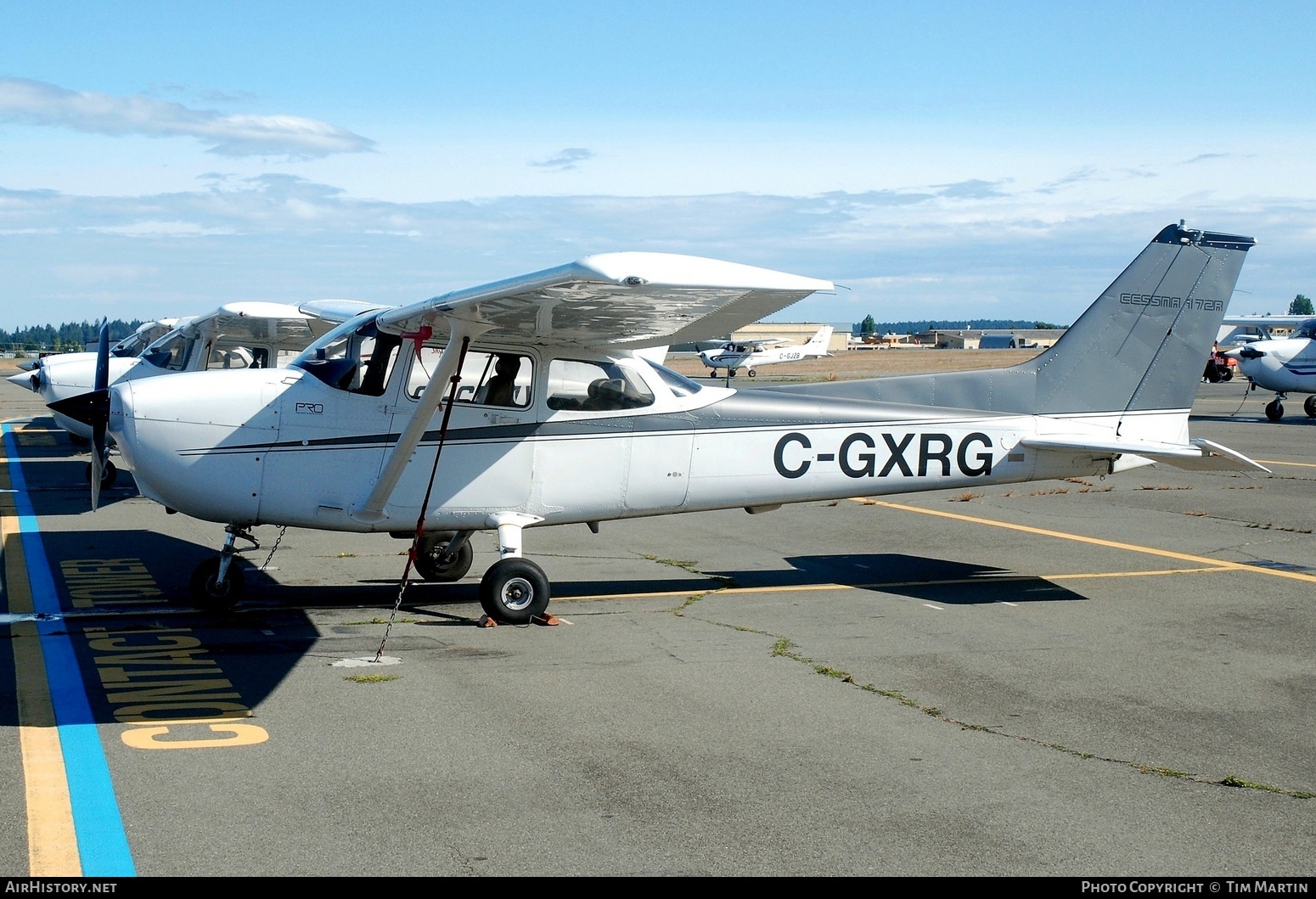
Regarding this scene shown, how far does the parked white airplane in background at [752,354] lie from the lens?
63.2 m

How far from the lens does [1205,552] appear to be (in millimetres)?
11039

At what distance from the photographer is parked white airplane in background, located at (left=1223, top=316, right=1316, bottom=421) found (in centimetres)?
2984

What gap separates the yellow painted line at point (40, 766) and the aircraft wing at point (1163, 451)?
725cm

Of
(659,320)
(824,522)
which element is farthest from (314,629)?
(824,522)

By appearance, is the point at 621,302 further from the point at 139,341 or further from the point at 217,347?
the point at 139,341

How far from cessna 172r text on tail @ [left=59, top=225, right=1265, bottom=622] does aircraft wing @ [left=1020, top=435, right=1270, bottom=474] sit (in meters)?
0.02

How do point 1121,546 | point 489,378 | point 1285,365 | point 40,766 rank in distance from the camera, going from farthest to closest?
point 1285,365 → point 1121,546 → point 489,378 → point 40,766

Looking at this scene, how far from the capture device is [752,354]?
66.2 metres

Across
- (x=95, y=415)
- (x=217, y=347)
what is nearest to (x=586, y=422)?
(x=95, y=415)

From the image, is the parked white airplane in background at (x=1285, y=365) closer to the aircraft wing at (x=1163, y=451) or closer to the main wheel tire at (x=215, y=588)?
the aircraft wing at (x=1163, y=451)

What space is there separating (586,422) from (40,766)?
4.55m

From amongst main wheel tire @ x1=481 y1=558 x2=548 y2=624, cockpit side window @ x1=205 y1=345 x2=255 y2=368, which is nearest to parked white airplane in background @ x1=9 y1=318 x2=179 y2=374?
cockpit side window @ x1=205 y1=345 x2=255 y2=368

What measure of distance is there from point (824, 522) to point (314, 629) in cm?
720

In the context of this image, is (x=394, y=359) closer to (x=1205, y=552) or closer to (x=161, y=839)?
(x=161, y=839)
